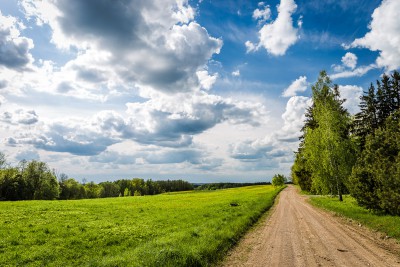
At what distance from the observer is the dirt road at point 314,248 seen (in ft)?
38.3

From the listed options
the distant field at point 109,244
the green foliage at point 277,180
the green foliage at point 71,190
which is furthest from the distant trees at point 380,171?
the green foliage at point 71,190

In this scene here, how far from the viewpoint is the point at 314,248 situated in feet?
45.4

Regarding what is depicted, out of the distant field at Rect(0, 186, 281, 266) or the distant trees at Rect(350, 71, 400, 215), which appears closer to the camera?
the distant field at Rect(0, 186, 281, 266)

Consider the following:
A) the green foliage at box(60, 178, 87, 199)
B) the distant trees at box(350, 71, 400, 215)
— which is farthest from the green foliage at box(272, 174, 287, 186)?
the green foliage at box(60, 178, 87, 199)

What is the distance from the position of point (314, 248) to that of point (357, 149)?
30.0 meters

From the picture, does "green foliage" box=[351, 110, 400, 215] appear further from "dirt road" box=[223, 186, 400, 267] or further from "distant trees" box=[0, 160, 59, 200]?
"distant trees" box=[0, 160, 59, 200]

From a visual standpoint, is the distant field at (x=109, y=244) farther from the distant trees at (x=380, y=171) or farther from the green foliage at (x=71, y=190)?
the green foliage at (x=71, y=190)

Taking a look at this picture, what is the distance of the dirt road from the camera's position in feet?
38.3

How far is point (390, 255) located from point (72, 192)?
406 ft

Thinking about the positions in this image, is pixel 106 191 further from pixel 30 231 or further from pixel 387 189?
pixel 387 189

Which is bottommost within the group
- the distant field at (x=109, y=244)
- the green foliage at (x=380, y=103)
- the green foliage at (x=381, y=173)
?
the distant field at (x=109, y=244)

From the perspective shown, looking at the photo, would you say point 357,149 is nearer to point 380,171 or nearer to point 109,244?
point 380,171

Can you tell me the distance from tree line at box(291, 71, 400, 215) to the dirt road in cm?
524

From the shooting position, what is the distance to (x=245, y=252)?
545 inches
